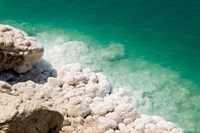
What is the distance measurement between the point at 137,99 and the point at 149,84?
294 cm

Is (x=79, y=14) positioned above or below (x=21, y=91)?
above

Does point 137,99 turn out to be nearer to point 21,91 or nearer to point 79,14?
point 21,91

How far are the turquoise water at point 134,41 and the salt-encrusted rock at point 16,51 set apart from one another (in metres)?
5.00

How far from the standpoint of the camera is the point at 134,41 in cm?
3584

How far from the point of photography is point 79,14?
4031cm

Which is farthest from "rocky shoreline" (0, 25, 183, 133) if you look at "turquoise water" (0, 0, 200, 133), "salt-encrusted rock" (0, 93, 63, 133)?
"turquoise water" (0, 0, 200, 133)

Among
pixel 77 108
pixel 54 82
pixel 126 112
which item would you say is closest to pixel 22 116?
pixel 77 108

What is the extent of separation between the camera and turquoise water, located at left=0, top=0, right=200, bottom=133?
28.4 metres

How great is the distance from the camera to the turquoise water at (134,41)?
2841cm

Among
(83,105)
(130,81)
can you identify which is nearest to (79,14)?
(130,81)

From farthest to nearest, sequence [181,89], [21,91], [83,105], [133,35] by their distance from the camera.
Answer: [133,35], [181,89], [83,105], [21,91]

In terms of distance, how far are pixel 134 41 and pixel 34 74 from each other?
1318cm

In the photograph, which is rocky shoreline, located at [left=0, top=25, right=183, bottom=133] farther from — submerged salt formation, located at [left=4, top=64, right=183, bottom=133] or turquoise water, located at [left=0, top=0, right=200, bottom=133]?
turquoise water, located at [left=0, top=0, right=200, bottom=133]

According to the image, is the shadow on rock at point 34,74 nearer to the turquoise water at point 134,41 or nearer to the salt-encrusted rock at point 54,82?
the salt-encrusted rock at point 54,82
